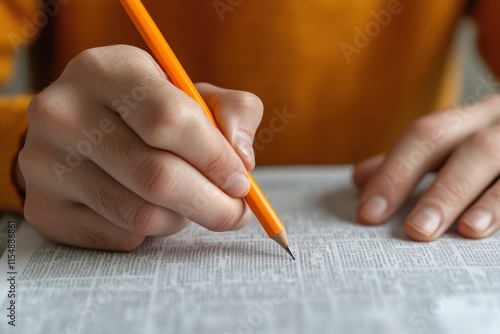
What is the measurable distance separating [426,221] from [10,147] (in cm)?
39

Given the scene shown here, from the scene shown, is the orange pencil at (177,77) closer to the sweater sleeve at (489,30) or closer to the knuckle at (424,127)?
the knuckle at (424,127)

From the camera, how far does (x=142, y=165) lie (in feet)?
1.26

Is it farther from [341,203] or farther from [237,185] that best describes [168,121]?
[341,203]

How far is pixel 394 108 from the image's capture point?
2.61ft

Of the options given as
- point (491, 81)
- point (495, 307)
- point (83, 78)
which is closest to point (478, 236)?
point (495, 307)

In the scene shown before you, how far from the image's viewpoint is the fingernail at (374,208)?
1.59 feet

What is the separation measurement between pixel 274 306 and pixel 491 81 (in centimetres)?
77

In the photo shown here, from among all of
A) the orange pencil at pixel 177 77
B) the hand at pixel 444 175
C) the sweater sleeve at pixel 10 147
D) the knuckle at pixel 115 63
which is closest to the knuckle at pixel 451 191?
the hand at pixel 444 175

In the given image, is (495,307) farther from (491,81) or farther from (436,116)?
(491,81)

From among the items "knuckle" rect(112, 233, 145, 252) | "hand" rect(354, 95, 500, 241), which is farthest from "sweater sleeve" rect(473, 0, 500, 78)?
"knuckle" rect(112, 233, 145, 252)

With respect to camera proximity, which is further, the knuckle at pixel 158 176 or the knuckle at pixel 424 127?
the knuckle at pixel 424 127

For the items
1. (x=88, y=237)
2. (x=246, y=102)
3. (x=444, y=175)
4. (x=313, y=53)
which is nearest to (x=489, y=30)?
(x=313, y=53)

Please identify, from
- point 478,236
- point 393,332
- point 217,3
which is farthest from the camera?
point 217,3

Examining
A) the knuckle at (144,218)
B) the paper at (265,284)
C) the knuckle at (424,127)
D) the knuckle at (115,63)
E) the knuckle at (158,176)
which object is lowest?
the knuckle at (424,127)
